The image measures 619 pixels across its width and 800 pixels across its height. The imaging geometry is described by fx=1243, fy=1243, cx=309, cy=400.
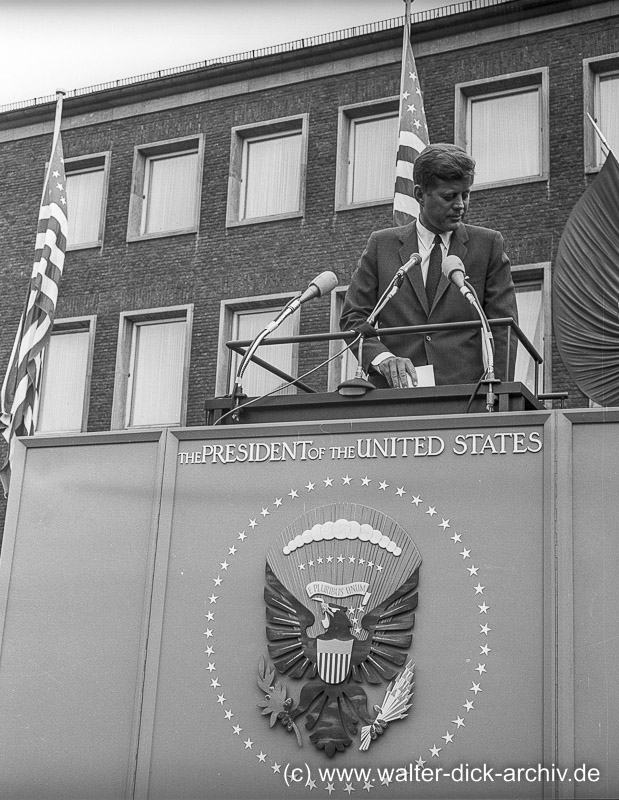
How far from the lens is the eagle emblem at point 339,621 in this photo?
16.9 feet

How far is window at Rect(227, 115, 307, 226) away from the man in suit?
55.5ft

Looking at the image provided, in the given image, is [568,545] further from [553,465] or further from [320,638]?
[320,638]

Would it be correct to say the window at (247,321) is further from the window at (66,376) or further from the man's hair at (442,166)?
the man's hair at (442,166)

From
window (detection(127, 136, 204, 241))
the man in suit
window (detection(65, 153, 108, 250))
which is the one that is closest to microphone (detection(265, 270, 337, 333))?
the man in suit

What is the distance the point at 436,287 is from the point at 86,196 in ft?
66.4

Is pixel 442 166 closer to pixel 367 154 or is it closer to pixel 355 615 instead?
pixel 355 615

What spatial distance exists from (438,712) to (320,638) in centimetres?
61

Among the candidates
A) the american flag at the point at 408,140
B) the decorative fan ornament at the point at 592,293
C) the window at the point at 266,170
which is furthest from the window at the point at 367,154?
the decorative fan ornament at the point at 592,293

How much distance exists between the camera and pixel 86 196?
25.5 meters

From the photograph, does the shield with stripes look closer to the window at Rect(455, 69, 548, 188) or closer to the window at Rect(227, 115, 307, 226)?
the window at Rect(455, 69, 548, 188)

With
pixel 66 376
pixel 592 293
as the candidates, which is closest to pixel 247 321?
pixel 66 376

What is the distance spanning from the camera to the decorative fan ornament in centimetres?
686

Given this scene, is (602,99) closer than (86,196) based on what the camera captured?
Yes

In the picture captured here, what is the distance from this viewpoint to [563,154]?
68.0ft
